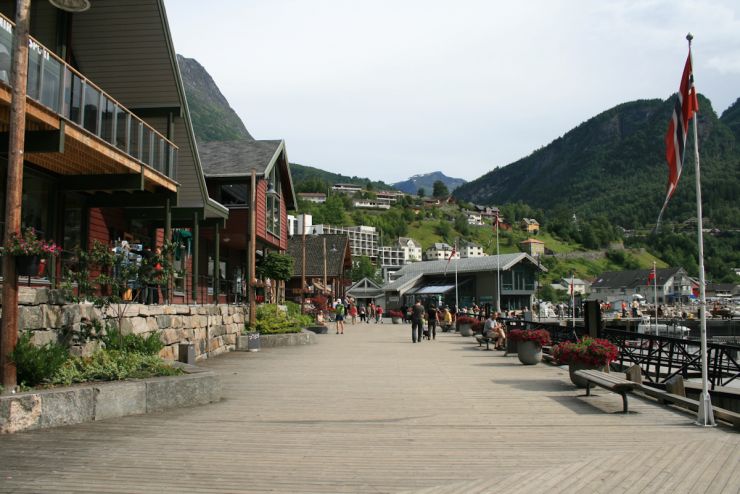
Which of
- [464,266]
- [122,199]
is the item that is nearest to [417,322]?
[122,199]

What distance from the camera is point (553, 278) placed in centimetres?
16012

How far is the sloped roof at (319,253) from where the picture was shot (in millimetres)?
56312

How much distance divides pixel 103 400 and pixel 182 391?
149 centimetres

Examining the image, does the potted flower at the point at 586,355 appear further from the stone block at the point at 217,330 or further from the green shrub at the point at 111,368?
the stone block at the point at 217,330

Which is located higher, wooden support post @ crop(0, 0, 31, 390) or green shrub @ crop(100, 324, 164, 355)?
wooden support post @ crop(0, 0, 31, 390)

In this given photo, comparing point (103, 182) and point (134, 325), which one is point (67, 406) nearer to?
point (134, 325)

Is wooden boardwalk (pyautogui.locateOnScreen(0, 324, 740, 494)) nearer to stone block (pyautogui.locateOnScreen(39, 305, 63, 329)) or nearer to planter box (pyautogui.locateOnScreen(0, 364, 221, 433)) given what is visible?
planter box (pyautogui.locateOnScreen(0, 364, 221, 433))

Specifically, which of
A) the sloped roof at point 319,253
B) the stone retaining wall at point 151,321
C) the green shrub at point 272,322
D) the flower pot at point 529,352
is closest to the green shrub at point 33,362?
the stone retaining wall at point 151,321

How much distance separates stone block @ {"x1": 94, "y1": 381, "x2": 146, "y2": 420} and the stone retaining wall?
1523 millimetres

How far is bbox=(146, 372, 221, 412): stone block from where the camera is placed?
1016cm

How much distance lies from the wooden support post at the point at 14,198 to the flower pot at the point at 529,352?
12645mm

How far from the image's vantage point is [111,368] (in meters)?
10.1

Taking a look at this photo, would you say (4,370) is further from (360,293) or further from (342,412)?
(360,293)

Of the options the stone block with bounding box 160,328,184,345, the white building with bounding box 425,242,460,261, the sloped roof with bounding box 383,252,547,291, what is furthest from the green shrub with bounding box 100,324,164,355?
the white building with bounding box 425,242,460,261
